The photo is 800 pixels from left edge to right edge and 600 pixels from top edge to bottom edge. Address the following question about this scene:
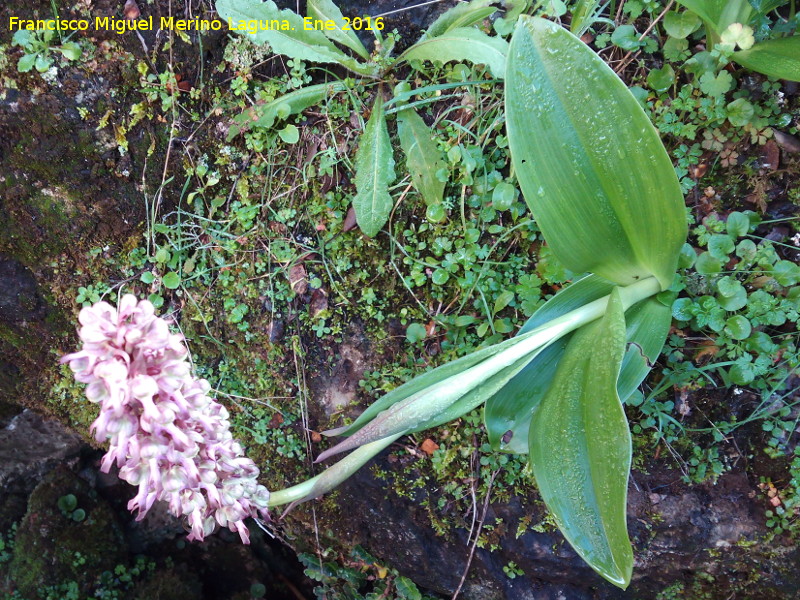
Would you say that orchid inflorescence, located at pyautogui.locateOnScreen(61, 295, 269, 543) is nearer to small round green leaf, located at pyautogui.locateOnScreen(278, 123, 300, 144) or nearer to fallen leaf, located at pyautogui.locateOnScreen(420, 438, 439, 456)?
fallen leaf, located at pyautogui.locateOnScreen(420, 438, 439, 456)

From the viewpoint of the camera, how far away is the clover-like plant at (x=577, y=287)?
1.35 m

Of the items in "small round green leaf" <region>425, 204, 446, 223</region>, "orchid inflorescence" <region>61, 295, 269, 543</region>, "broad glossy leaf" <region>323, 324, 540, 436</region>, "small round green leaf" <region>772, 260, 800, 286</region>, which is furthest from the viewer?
"small round green leaf" <region>425, 204, 446, 223</region>

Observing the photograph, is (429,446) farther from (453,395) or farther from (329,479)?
(453,395)

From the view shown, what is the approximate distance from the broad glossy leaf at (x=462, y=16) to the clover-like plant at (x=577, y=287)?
616 mm

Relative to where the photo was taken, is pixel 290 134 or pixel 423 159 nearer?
pixel 423 159

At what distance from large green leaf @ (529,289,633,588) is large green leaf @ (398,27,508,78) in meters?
0.92

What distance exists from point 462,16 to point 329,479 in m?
1.59

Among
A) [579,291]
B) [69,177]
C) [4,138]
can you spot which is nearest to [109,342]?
[579,291]

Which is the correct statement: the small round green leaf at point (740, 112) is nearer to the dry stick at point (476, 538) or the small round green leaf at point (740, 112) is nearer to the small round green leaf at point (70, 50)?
the dry stick at point (476, 538)

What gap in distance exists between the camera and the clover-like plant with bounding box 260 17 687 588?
1.35 meters

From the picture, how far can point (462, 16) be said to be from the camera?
1.93 meters

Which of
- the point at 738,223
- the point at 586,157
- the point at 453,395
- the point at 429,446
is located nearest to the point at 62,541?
the point at 429,446

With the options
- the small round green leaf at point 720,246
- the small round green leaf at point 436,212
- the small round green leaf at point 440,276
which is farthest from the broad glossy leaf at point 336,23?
the small round green leaf at point 720,246

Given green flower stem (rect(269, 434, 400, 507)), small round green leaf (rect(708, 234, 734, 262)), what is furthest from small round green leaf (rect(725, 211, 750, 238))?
green flower stem (rect(269, 434, 400, 507))
